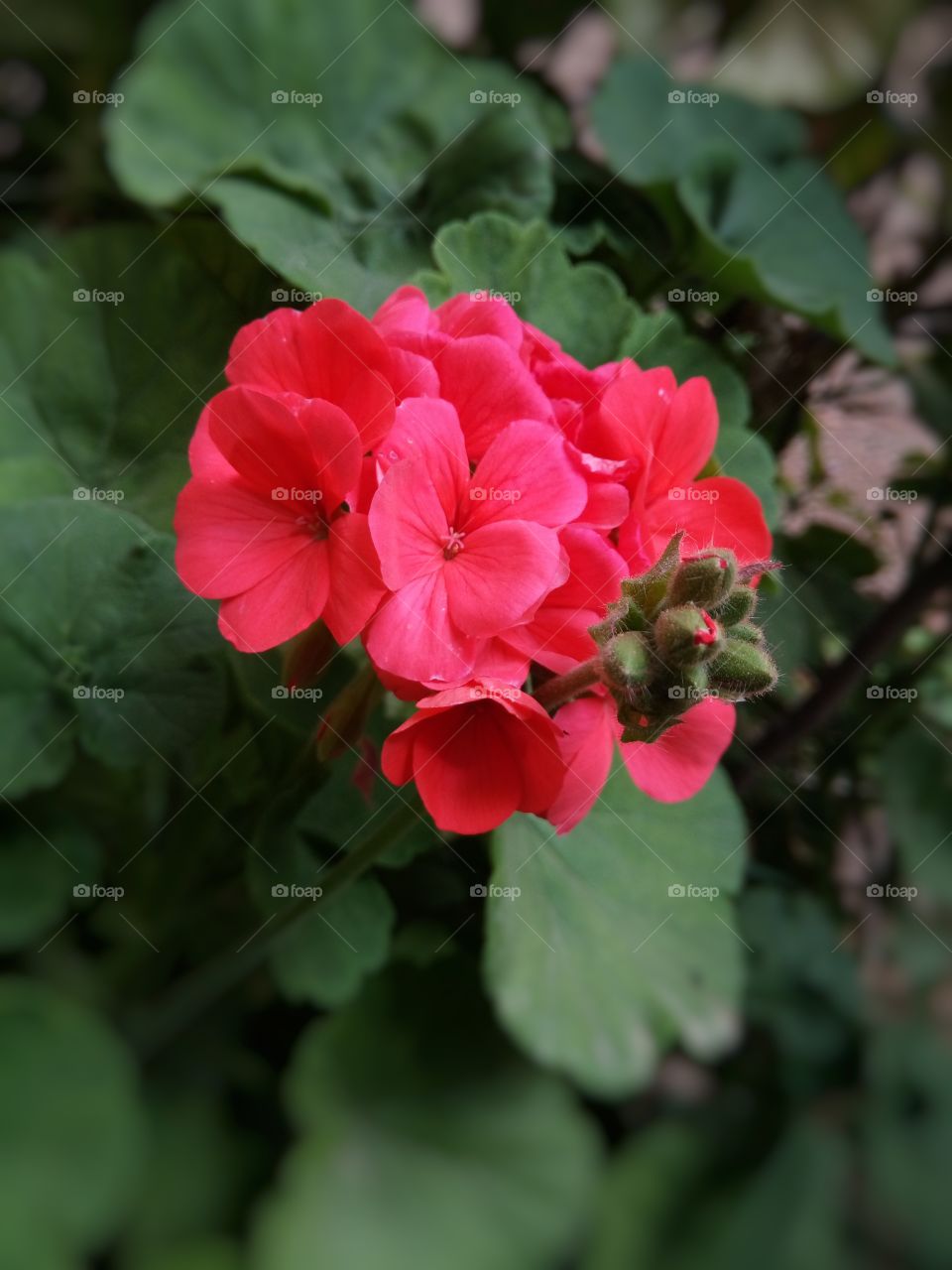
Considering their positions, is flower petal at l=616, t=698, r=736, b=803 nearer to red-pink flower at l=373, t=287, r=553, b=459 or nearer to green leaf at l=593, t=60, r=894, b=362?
red-pink flower at l=373, t=287, r=553, b=459

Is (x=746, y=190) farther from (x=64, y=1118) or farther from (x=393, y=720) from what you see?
(x=64, y=1118)

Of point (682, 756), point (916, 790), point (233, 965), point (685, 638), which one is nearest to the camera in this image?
point (685, 638)

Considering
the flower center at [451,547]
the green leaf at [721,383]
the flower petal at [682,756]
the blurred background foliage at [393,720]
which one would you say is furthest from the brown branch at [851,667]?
the flower center at [451,547]

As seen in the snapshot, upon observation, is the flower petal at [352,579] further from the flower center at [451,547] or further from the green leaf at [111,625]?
the green leaf at [111,625]

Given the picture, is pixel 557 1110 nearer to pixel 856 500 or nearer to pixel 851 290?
pixel 856 500

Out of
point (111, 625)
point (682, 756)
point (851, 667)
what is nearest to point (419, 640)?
point (682, 756)

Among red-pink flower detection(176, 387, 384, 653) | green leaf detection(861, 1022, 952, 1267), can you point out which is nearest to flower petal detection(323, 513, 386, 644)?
red-pink flower detection(176, 387, 384, 653)

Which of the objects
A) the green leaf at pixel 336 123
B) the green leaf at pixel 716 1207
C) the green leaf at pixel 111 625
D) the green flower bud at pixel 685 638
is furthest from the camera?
the green leaf at pixel 716 1207
